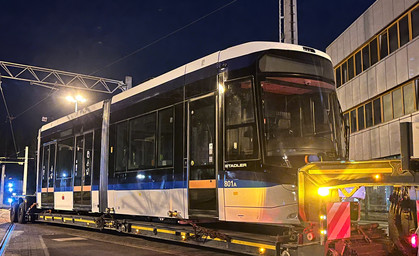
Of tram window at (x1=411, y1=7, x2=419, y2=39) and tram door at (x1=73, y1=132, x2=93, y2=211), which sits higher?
tram window at (x1=411, y1=7, x2=419, y2=39)

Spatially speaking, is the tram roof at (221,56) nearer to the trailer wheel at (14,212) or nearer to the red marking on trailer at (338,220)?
the red marking on trailer at (338,220)

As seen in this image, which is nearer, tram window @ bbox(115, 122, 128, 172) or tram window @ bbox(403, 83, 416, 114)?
tram window @ bbox(115, 122, 128, 172)

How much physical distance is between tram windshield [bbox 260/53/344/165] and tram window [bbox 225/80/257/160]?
258 millimetres

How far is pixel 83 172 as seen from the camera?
43.3 feet

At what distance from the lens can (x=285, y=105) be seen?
24.9 feet

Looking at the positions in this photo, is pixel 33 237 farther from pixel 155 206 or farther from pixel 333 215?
pixel 333 215

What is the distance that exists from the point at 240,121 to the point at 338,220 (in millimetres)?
2440

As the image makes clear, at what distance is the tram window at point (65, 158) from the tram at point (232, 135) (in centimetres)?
381

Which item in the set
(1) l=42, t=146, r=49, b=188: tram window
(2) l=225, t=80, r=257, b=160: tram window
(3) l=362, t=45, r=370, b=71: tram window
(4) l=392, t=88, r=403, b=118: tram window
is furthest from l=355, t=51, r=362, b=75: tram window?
(2) l=225, t=80, r=257, b=160: tram window

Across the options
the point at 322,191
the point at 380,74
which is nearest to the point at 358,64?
the point at 380,74

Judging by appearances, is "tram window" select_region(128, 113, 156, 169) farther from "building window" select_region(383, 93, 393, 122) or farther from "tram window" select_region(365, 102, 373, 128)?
"tram window" select_region(365, 102, 373, 128)

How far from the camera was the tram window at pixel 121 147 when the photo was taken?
11139mm

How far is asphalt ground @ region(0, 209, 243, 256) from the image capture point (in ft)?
32.1

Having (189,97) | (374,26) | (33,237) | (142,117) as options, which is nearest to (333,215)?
(189,97)
